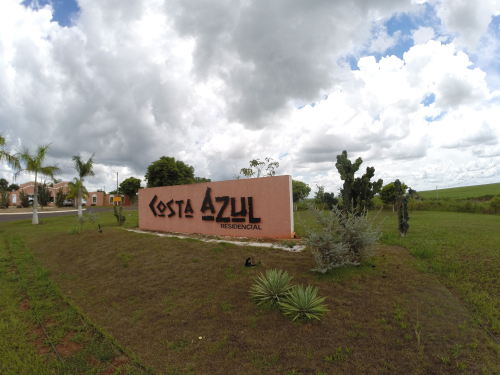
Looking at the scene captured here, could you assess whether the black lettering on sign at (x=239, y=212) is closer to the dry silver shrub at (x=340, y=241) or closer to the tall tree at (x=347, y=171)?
the tall tree at (x=347, y=171)

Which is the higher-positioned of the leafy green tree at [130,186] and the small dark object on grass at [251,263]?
the leafy green tree at [130,186]

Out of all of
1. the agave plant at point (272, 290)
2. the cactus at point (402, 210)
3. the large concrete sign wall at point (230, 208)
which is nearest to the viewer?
the agave plant at point (272, 290)

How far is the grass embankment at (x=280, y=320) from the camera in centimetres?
315

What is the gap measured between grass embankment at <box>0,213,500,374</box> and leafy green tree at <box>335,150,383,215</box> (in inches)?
63.1

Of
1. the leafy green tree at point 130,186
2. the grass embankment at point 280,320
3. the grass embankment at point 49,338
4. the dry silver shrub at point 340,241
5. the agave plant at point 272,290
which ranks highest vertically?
the leafy green tree at point 130,186

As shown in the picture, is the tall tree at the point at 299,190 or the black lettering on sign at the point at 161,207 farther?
the tall tree at the point at 299,190

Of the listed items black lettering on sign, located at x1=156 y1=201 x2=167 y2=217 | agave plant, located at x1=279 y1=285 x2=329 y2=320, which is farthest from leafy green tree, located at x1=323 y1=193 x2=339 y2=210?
black lettering on sign, located at x1=156 y1=201 x2=167 y2=217

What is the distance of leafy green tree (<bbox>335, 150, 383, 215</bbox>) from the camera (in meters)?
8.16

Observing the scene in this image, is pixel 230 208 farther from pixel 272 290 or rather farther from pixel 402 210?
pixel 272 290

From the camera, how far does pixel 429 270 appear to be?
18.0 feet

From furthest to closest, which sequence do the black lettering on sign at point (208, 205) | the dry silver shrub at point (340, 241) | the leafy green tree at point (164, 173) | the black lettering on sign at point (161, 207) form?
the leafy green tree at point (164, 173) < the black lettering on sign at point (161, 207) < the black lettering on sign at point (208, 205) < the dry silver shrub at point (340, 241)

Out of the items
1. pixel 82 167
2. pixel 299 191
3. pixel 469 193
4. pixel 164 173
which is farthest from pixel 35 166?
pixel 469 193

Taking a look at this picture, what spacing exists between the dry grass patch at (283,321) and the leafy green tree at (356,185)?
1584 mm

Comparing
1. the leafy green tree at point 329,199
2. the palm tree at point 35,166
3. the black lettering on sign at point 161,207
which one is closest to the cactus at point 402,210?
the leafy green tree at point 329,199
